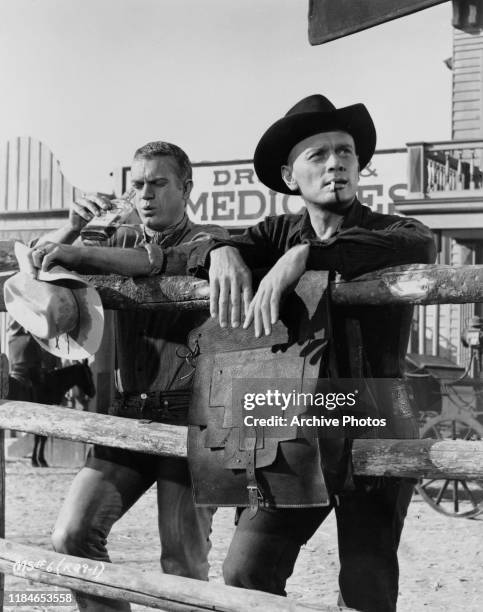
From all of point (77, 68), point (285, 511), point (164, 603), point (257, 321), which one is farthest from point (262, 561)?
point (77, 68)

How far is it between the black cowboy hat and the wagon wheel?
15.3 feet

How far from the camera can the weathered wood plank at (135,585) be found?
7.23 ft

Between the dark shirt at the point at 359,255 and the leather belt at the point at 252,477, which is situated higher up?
the dark shirt at the point at 359,255

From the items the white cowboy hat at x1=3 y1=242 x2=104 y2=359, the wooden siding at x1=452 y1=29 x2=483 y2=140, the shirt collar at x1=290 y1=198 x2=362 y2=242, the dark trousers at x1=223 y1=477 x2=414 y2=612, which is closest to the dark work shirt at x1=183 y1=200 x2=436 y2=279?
the shirt collar at x1=290 y1=198 x2=362 y2=242

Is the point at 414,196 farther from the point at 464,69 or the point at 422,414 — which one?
the point at 422,414

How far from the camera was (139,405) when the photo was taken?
293cm

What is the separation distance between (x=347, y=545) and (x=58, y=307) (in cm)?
109

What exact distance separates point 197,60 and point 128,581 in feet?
19.8

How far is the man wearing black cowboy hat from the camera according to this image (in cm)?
228

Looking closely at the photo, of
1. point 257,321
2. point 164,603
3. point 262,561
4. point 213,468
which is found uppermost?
point 257,321

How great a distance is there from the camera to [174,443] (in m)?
2.61

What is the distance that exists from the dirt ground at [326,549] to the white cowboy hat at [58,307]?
1804mm

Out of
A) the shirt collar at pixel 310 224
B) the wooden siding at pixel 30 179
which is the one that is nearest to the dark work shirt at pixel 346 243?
the shirt collar at pixel 310 224

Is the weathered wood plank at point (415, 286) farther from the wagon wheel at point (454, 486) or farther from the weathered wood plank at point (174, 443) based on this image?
the wagon wheel at point (454, 486)
